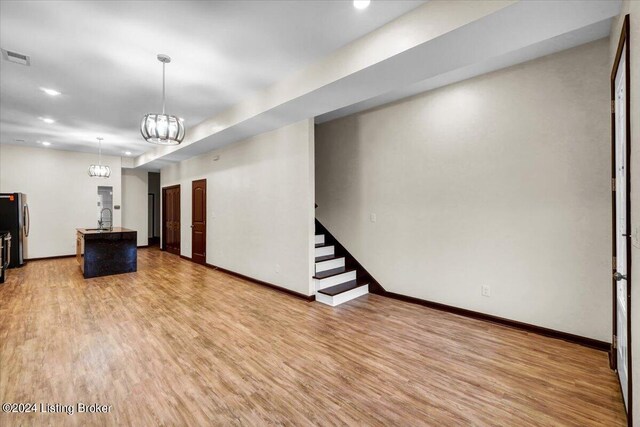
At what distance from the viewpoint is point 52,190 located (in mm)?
7887

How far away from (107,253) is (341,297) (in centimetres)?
505

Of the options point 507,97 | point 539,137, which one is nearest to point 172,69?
point 507,97

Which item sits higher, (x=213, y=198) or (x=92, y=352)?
(x=213, y=198)

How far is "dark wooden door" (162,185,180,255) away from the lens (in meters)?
8.48

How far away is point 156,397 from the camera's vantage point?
2.16 meters

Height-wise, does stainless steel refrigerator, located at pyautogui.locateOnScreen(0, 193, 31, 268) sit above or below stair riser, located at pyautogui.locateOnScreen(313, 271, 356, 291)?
above

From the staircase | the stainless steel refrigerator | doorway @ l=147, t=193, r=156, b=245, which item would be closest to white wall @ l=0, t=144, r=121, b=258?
the stainless steel refrigerator

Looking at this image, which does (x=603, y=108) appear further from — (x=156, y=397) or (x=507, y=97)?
(x=156, y=397)

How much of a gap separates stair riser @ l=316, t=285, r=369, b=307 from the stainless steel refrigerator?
7.38 m

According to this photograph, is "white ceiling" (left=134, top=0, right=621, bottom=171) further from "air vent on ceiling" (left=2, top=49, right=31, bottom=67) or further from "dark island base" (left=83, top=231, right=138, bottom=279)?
"dark island base" (left=83, top=231, right=138, bottom=279)

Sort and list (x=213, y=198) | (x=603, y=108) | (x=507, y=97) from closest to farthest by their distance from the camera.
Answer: (x=603, y=108)
(x=507, y=97)
(x=213, y=198)

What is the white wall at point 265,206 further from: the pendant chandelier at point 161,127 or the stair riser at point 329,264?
the pendant chandelier at point 161,127

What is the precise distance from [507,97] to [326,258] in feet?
11.4

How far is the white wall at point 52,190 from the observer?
7430 millimetres
